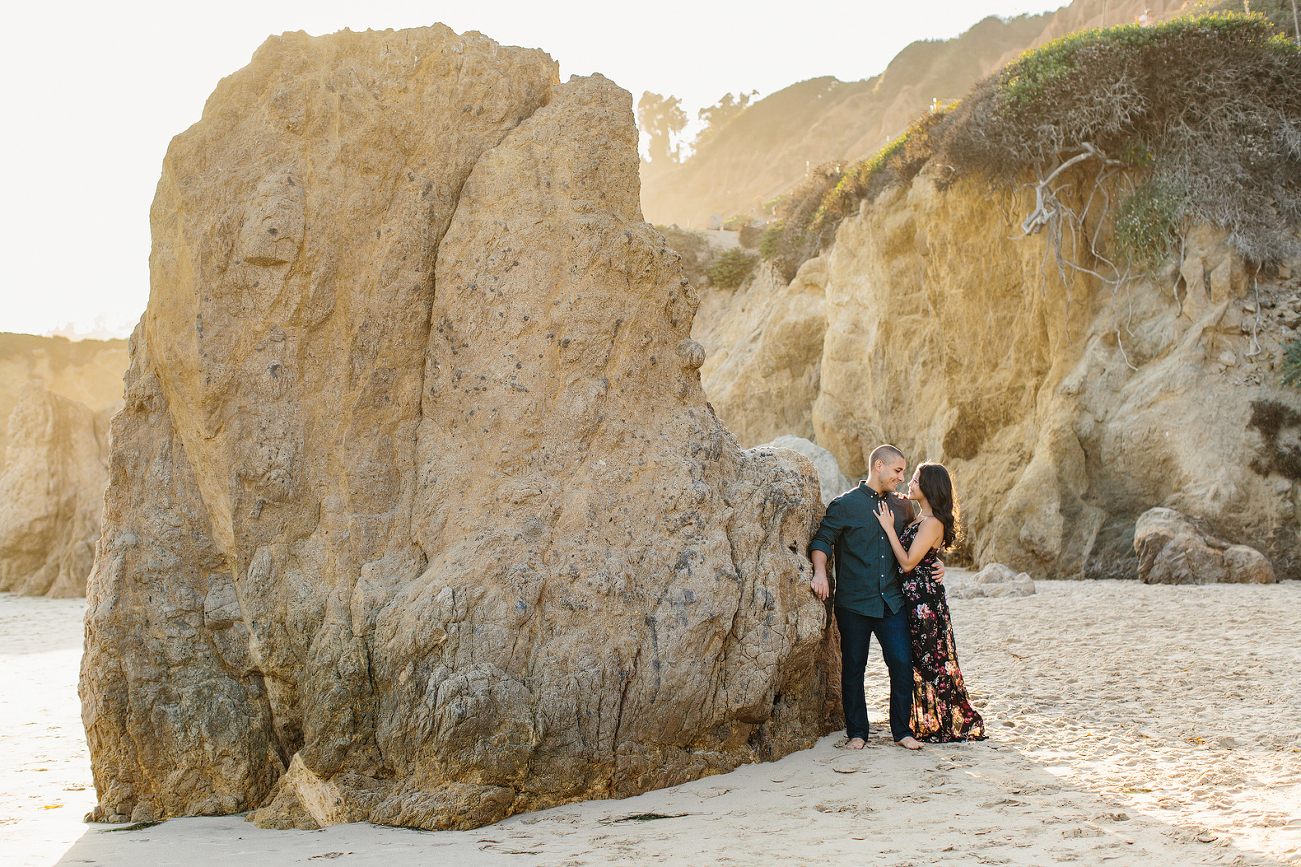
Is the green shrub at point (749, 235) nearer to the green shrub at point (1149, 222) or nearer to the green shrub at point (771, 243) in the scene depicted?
the green shrub at point (771, 243)

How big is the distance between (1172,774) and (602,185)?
388cm

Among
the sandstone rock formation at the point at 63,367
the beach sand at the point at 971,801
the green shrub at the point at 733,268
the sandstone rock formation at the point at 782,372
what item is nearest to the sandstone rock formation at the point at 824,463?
the sandstone rock formation at the point at 782,372

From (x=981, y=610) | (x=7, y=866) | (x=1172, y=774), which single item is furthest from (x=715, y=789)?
(x=981, y=610)

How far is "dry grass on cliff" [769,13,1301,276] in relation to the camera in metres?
10.4

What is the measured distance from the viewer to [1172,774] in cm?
378

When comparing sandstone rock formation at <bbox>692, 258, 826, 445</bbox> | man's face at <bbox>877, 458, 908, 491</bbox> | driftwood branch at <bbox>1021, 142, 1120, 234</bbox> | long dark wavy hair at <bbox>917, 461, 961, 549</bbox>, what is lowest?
long dark wavy hair at <bbox>917, 461, 961, 549</bbox>

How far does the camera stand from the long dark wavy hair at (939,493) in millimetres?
4789

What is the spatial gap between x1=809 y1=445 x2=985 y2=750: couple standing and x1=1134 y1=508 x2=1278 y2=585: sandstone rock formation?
530 centimetres

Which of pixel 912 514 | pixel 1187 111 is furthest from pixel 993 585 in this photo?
pixel 1187 111

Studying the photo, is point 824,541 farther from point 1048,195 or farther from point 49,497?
point 49,497

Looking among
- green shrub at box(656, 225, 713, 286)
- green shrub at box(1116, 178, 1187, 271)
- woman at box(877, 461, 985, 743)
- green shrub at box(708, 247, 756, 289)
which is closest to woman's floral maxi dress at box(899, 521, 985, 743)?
woman at box(877, 461, 985, 743)

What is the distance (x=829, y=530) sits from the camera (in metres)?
4.83

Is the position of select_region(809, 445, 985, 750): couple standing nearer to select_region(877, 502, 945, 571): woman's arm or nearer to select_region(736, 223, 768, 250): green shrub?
select_region(877, 502, 945, 571): woman's arm

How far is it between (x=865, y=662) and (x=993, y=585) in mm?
4997
